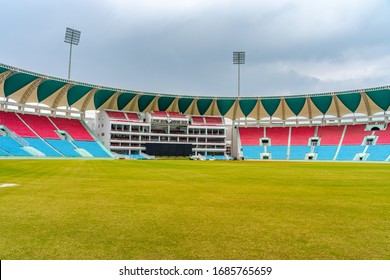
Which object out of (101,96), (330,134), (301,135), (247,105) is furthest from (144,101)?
(330,134)

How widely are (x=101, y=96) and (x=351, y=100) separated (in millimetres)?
65700

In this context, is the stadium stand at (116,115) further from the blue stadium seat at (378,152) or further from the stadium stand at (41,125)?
the blue stadium seat at (378,152)

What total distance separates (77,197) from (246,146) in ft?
250

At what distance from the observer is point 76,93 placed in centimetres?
7200

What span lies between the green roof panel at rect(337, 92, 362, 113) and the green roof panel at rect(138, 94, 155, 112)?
2029 inches

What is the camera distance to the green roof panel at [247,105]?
8574 cm

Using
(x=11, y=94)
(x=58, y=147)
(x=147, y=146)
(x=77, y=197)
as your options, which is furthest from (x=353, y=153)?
(x=11, y=94)

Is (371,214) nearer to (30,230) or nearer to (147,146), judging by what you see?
(30,230)

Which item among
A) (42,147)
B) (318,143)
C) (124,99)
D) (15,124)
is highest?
(124,99)

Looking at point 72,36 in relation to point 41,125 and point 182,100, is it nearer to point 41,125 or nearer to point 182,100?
point 41,125

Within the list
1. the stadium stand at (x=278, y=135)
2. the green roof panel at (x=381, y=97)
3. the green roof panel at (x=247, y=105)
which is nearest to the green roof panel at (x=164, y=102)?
the green roof panel at (x=247, y=105)

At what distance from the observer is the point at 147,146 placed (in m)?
79.9

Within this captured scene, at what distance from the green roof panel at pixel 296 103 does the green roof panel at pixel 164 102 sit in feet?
110

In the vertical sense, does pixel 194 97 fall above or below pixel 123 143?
above
